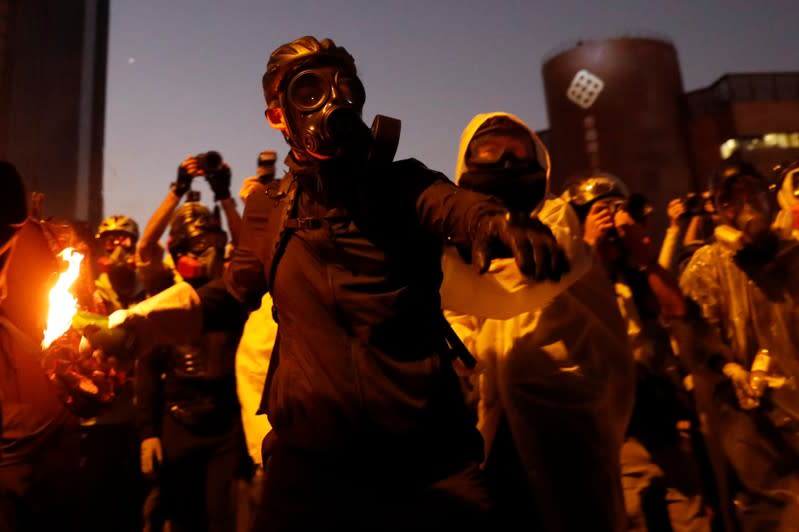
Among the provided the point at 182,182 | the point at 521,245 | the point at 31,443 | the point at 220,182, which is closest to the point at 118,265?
the point at 182,182

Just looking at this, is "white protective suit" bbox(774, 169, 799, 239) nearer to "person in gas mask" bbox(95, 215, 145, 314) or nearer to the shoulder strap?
the shoulder strap

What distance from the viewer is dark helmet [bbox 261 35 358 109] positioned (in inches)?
71.2

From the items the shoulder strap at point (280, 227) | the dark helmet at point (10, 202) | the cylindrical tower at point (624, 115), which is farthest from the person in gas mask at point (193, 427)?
the cylindrical tower at point (624, 115)

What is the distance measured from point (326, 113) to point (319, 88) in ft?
0.42

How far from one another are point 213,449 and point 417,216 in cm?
272

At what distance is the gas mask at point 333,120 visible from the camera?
5.49 ft

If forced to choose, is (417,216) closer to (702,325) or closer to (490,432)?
(490,432)

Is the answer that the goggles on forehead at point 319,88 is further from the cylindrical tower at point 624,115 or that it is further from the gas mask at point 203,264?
the cylindrical tower at point 624,115

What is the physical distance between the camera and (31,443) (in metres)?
3.13

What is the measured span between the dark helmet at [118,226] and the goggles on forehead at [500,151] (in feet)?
17.1

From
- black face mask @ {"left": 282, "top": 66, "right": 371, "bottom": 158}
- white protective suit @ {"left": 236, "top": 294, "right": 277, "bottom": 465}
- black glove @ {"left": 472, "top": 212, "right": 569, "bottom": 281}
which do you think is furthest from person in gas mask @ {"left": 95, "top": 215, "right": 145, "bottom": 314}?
black glove @ {"left": 472, "top": 212, "right": 569, "bottom": 281}

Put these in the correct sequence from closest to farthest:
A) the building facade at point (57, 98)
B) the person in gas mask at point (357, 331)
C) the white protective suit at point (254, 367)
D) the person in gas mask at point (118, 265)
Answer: the person in gas mask at point (357, 331), the white protective suit at point (254, 367), the person in gas mask at point (118, 265), the building facade at point (57, 98)

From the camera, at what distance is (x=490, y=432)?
2801 millimetres

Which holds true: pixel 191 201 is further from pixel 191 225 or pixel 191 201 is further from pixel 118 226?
pixel 118 226
